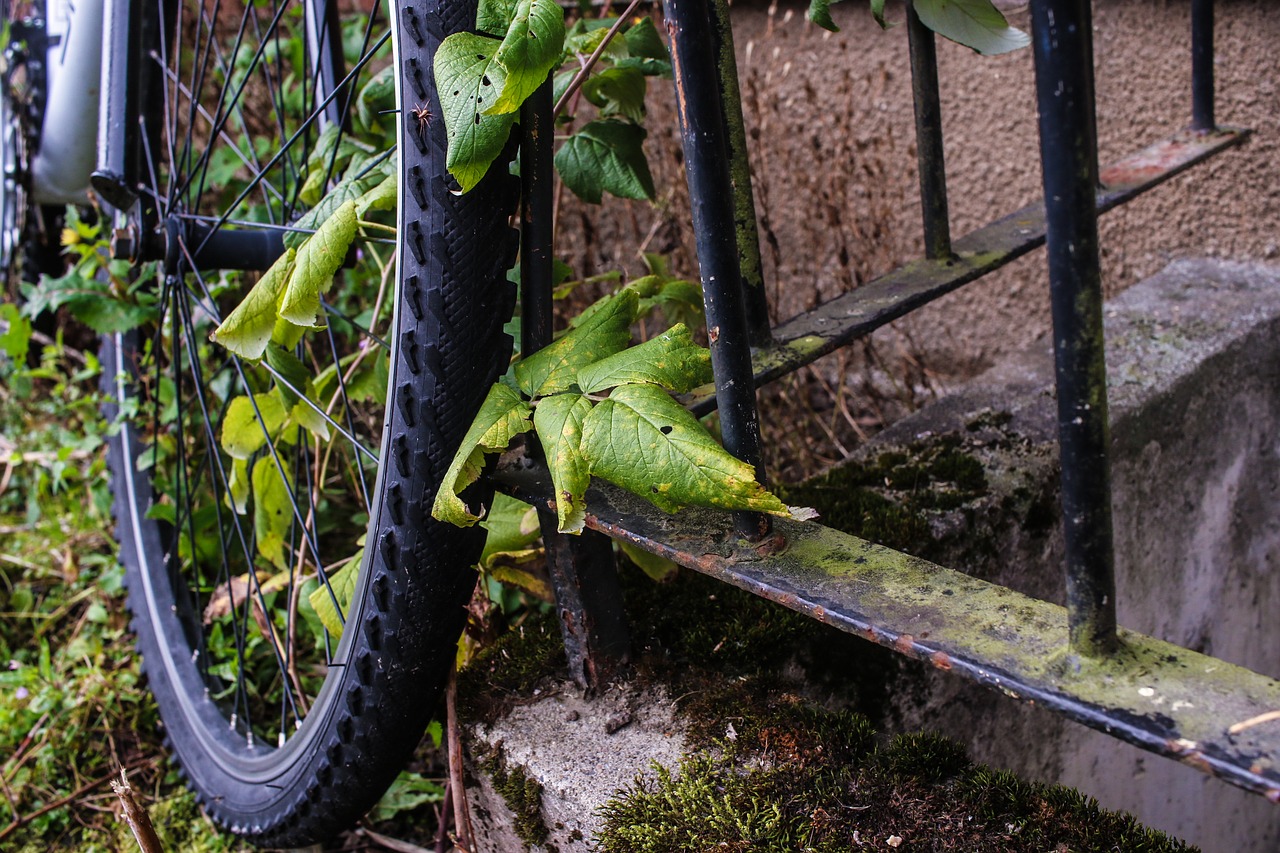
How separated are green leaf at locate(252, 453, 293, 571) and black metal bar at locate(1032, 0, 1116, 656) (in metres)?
1.29

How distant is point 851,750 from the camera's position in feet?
4.19

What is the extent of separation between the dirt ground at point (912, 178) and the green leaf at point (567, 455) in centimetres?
156

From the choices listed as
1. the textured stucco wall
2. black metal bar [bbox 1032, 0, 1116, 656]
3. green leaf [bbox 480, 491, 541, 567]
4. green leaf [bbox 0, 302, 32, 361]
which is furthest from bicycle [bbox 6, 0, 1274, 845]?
the textured stucco wall

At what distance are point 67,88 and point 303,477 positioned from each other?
1.09 meters

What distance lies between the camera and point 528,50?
1078mm

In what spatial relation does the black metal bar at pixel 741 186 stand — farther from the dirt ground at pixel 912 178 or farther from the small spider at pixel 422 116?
the dirt ground at pixel 912 178

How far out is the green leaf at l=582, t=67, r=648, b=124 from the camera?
1478 mm

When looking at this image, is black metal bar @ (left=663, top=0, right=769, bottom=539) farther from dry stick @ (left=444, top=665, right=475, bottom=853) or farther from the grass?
the grass

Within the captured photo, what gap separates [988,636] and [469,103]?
0.72 m

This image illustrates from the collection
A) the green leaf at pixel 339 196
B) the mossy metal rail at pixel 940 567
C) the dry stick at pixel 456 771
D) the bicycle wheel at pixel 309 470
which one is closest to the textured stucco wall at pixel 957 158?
the bicycle wheel at pixel 309 470

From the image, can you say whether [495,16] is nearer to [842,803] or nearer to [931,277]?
[931,277]

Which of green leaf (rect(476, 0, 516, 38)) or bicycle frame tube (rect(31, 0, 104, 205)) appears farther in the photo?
bicycle frame tube (rect(31, 0, 104, 205))

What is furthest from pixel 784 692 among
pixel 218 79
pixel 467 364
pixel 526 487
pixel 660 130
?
pixel 218 79

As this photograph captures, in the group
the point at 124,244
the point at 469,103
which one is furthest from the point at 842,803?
the point at 124,244
